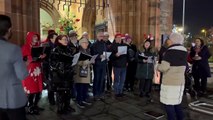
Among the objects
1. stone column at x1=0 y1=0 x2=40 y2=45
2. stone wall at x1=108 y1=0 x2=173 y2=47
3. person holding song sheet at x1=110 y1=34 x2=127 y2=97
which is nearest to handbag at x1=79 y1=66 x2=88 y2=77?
person holding song sheet at x1=110 y1=34 x2=127 y2=97

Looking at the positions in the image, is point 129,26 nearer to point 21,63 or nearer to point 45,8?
point 21,63

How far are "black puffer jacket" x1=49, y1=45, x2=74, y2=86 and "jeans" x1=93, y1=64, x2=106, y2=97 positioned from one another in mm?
1383

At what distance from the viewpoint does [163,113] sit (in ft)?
15.0

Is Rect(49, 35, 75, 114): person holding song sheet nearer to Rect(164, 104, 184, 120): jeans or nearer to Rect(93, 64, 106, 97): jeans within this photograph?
Rect(93, 64, 106, 97): jeans

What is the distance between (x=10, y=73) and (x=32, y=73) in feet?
7.31

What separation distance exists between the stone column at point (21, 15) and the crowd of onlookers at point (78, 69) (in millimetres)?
339

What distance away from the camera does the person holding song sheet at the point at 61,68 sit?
4.28 meters

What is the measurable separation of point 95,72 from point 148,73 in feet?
4.28

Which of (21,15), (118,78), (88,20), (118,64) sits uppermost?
(88,20)

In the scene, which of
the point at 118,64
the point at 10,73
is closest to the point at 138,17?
the point at 118,64

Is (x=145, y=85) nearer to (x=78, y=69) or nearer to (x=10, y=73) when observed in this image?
(x=78, y=69)

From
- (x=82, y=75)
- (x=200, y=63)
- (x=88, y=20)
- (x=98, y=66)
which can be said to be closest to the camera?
(x=82, y=75)

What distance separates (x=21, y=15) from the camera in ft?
15.3

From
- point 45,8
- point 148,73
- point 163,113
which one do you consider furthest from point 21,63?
point 45,8
